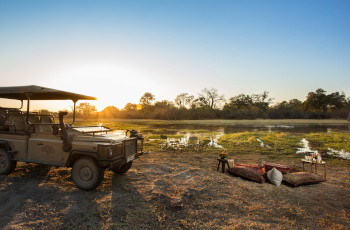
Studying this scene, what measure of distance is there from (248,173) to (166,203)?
399cm

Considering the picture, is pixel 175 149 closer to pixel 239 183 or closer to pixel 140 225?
pixel 239 183

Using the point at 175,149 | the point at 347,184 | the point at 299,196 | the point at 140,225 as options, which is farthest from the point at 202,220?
the point at 175,149

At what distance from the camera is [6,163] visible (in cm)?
706

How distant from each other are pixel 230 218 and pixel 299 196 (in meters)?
3.04

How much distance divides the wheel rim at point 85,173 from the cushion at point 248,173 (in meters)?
5.47

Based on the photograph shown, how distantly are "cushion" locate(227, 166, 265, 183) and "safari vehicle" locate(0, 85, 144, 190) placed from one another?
13.5 ft

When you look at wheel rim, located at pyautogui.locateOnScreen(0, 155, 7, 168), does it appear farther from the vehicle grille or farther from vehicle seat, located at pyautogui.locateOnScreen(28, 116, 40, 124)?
the vehicle grille

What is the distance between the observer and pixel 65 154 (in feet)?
20.0

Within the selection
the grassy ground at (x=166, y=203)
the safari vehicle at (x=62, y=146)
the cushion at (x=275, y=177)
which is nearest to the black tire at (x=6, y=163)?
the safari vehicle at (x=62, y=146)

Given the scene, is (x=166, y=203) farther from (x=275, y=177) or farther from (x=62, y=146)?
(x=275, y=177)

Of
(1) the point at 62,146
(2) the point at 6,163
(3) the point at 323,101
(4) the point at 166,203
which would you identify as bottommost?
(4) the point at 166,203

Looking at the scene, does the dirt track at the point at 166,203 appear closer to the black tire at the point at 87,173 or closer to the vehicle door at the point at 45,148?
the black tire at the point at 87,173

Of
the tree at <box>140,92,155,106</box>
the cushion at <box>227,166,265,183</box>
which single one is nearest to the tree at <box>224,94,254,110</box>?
the tree at <box>140,92,155,106</box>

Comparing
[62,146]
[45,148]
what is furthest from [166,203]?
[45,148]
